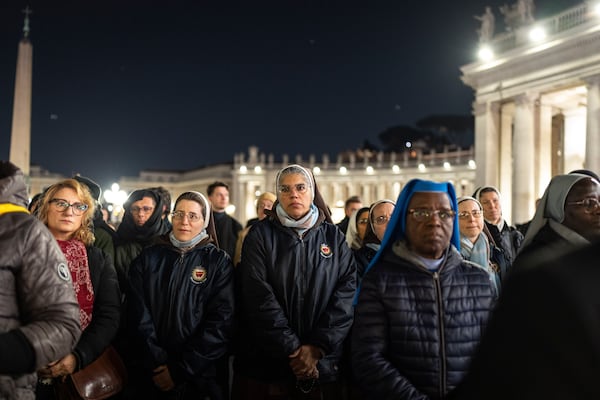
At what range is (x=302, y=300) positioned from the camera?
15.7ft

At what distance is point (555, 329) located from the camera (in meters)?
0.80

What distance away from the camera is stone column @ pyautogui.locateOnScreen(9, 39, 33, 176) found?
2666 cm

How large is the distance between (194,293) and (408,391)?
2323 mm

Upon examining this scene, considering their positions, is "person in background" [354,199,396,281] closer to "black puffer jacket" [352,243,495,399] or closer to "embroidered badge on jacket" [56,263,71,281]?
"black puffer jacket" [352,243,495,399]

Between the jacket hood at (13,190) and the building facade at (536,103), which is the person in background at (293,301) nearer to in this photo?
the jacket hood at (13,190)

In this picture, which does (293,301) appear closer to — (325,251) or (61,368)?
(325,251)

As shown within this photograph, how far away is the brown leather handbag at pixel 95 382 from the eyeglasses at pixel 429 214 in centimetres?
259

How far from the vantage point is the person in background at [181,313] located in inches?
179

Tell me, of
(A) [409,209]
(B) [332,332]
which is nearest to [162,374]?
(B) [332,332]

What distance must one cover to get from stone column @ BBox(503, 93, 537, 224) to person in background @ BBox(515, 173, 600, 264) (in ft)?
66.1

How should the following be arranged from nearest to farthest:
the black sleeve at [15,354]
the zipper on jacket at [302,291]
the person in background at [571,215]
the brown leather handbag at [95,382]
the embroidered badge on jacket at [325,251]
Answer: the black sleeve at [15,354] < the person in background at [571,215] < the brown leather handbag at [95,382] < the zipper on jacket at [302,291] < the embroidered badge on jacket at [325,251]

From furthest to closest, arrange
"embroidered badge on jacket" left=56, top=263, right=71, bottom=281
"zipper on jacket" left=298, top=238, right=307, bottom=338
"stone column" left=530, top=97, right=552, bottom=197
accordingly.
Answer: "stone column" left=530, top=97, right=552, bottom=197
"zipper on jacket" left=298, top=238, right=307, bottom=338
"embroidered badge on jacket" left=56, top=263, right=71, bottom=281

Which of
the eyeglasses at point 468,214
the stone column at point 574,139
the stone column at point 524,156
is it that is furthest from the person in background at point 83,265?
the stone column at point 574,139

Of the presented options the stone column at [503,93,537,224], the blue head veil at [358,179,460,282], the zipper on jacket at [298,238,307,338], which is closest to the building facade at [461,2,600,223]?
the stone column at [503,93,537,224]
